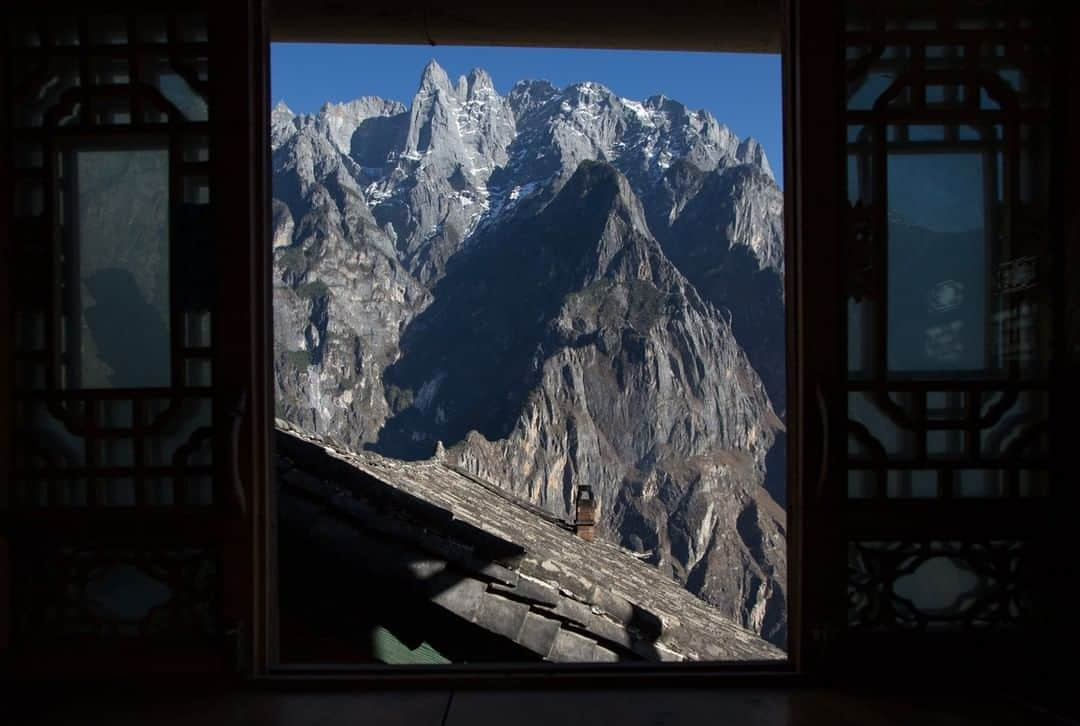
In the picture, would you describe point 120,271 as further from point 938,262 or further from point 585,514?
point 585,514

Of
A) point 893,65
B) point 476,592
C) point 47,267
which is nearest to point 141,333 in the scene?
point 47,267

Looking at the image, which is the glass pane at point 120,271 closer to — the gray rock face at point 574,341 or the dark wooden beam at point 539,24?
the dark wooden beam at point 539,24

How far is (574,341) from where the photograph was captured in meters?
65.3

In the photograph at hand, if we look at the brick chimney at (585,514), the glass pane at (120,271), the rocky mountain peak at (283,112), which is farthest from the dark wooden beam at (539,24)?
the rocky mountain peak at (283,112)

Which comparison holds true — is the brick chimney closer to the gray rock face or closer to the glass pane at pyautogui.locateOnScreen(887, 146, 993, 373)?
the glass pane at pyautogui.locateOnScreen(887, 146, 993, 373)

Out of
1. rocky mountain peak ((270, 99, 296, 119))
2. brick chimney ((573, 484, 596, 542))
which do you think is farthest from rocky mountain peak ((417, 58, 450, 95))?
brick chimney ((573, 484, 596, 542))

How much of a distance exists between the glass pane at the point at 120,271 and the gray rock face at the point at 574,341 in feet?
148

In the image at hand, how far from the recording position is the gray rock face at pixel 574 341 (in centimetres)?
5966

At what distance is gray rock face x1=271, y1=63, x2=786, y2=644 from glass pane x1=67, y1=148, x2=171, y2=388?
45050 mm

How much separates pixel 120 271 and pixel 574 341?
6313 centimetres

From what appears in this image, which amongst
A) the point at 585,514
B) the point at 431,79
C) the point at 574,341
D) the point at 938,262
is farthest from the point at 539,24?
the point at 431,79

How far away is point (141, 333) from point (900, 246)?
2.20 metres

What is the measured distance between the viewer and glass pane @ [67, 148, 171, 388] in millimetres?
2309

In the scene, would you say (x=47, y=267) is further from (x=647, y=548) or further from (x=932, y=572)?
(x=647, y=548)
